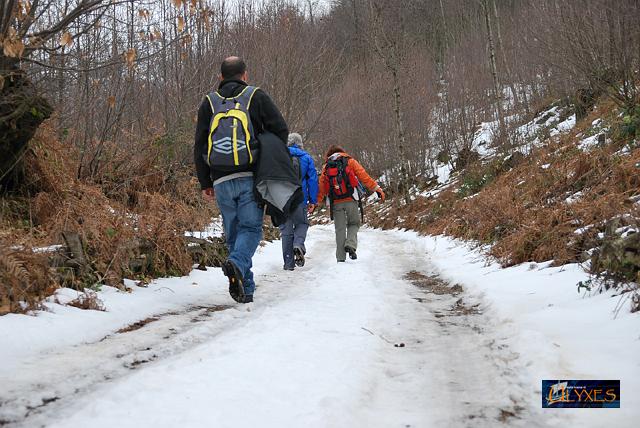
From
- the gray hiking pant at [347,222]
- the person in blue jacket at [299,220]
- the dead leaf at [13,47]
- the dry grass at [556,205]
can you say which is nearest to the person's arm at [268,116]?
the dead leaf at [13,47]

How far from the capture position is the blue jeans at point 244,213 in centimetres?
420

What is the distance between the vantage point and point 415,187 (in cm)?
2050

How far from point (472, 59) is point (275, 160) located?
658 inches

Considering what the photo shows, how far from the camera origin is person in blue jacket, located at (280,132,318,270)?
691 cm

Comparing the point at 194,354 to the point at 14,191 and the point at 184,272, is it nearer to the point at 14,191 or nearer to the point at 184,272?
the point at 184,272

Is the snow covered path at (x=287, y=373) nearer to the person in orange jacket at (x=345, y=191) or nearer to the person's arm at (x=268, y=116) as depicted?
the person's arm at (x=268, y=116)

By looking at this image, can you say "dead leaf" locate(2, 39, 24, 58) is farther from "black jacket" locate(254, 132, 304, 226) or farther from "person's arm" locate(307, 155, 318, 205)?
"person's arm" locate(307, 155, 318, 205)

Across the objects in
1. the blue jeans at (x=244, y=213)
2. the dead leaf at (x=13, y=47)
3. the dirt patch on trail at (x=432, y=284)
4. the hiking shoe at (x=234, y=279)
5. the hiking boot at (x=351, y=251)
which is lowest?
the dirt patch on trail at (x=432, y=284)

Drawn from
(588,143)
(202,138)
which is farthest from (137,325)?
(588,143)

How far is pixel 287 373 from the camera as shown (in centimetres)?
223

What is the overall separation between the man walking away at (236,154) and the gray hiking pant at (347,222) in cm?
346

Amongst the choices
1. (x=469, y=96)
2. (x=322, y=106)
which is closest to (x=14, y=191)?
(x=322, y=106)

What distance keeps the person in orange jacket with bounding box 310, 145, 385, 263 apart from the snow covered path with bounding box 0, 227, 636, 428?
152 inches

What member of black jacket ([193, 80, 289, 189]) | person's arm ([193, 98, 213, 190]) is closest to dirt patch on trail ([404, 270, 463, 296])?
black jacket ([193, 80, 289, 189])
